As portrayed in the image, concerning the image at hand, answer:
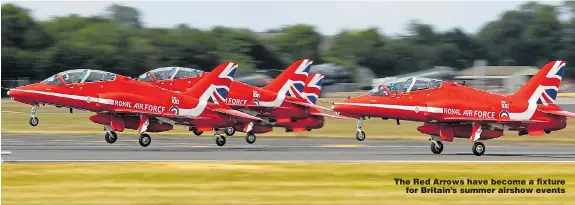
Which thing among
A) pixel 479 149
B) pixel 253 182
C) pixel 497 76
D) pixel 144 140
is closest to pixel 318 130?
pixel 144 140

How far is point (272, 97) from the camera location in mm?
47344

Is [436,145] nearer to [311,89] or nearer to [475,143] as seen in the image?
[475,143]

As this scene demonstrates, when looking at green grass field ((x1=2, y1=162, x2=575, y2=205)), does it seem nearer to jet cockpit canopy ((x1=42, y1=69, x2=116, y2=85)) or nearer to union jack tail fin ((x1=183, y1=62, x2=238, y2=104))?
jet cockpit canopy ((x1=42, y1=69, x2=116, y2=85))

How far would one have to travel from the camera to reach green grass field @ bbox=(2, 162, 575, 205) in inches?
909

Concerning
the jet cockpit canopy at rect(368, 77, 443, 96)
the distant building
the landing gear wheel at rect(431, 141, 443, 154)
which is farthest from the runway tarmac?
the distant building

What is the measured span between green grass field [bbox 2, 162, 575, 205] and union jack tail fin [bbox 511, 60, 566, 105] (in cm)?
541

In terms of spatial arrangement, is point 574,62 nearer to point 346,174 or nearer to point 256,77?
point 256,77

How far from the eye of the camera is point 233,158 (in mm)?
33531

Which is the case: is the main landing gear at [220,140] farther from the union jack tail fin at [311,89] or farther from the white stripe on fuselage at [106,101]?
the union jack tail fin at [311,89]

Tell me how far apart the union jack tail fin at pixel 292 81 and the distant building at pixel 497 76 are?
2384 centimetres

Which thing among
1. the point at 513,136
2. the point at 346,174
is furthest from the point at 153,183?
the point at 513,136

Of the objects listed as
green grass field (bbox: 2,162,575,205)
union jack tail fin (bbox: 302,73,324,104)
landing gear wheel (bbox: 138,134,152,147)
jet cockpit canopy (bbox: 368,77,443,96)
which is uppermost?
union jack tail fin (bbox: 302,73,324,104)

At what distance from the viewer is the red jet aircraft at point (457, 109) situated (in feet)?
119

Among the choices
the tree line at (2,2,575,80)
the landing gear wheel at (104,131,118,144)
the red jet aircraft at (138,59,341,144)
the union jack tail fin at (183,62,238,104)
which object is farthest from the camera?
the tree line at (2,2,575,80)
